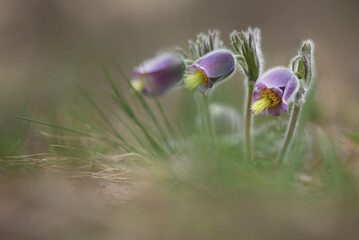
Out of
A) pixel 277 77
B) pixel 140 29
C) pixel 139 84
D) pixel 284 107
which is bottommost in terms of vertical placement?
pixel 284 107

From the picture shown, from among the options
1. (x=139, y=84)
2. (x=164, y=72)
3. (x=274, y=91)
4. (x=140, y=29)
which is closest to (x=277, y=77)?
(x=274, y=91)

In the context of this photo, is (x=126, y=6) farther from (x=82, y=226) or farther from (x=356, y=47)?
(x=82, y=226)

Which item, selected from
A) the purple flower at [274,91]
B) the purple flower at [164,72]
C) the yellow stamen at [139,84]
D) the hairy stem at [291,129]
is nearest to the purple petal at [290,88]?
the purple flower at [274,91]

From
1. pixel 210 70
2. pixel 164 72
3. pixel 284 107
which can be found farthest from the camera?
pixel 164 72

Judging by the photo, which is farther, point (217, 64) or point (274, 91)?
point (217, 64)

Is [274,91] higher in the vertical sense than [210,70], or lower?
lower

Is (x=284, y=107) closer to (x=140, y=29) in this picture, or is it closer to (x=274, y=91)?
(x=274, y=91)

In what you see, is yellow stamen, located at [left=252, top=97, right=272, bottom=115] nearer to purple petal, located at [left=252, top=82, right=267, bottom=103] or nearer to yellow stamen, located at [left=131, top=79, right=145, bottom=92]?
purple petal, located at [left=252, top=82, right=267, bottom=103]
